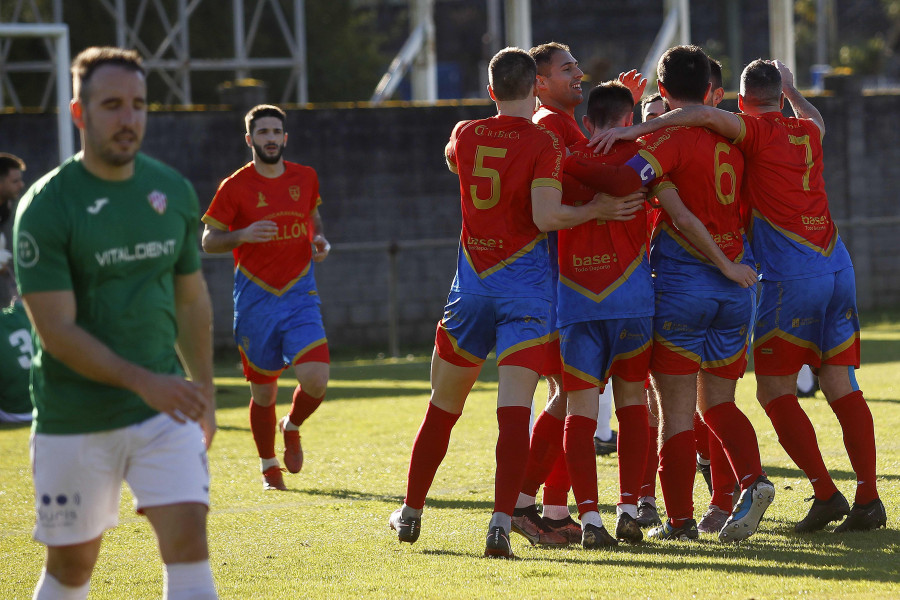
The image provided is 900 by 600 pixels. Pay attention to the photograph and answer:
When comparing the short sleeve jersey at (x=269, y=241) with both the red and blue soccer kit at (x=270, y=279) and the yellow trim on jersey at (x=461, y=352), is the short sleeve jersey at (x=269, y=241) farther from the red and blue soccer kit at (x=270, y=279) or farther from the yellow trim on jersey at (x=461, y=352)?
the yellow trim on jersey at (x=461, y=352)

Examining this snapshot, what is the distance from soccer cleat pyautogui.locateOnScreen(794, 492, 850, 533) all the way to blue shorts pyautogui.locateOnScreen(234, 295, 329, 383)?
323 centimetres

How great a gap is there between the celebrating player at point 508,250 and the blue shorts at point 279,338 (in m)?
2.23

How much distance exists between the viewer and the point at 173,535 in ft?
12.3

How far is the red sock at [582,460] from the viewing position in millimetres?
5762

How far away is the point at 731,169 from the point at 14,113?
12492 millimetres

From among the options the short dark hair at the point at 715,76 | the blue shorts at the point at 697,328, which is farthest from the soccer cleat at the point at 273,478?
the short dark hair at the point at 715,76

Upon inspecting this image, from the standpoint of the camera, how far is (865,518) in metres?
5.91

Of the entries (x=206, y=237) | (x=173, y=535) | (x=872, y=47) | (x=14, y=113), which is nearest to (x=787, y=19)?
(x=14, y=113)

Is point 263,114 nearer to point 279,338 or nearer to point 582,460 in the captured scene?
point 279,338

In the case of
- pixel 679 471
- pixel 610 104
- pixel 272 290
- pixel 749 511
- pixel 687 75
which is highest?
Answer: pixel 687 75

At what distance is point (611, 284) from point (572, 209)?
1.36 feet

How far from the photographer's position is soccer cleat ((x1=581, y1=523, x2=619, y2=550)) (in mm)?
5707

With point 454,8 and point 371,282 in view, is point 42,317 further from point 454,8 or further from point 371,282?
point 454,8

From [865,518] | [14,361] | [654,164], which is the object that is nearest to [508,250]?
[654,164]
